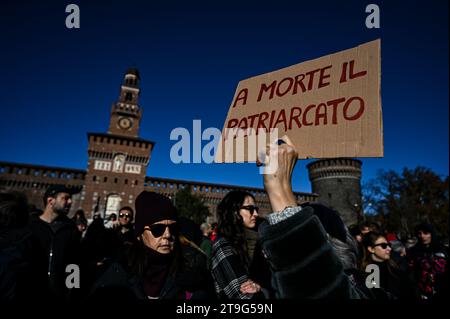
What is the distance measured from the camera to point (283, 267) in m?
0.74

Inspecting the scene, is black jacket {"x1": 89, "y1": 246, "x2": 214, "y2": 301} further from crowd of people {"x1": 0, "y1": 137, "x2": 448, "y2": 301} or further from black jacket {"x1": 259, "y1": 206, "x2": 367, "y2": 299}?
black jacket {"x1": 259, "y1": 206, "x2": 367, "y2": 299}

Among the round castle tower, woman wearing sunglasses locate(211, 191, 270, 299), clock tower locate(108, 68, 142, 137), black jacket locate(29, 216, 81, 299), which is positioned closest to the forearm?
woman wearing sunglasses locate(211, 191, 270, 299)

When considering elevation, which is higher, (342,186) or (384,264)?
(342,186)

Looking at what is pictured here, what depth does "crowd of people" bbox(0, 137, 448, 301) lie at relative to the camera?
0.74 metres

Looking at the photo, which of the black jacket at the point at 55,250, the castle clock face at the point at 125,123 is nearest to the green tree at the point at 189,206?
the castle clock face at the point at 125,123

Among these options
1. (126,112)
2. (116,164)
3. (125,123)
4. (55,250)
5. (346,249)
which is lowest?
(55,250)

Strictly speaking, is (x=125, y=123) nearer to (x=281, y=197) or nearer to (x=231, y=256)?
(x=231, y=256)

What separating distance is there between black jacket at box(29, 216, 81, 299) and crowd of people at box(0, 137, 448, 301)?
11 mm

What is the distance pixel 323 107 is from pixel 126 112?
113 feet

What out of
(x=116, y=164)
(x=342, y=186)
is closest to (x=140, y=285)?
(x=116, y=164)

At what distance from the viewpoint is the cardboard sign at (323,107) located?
4.34ft

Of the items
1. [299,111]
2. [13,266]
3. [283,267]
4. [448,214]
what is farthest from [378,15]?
[448,214]

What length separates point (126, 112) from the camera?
108 feet
